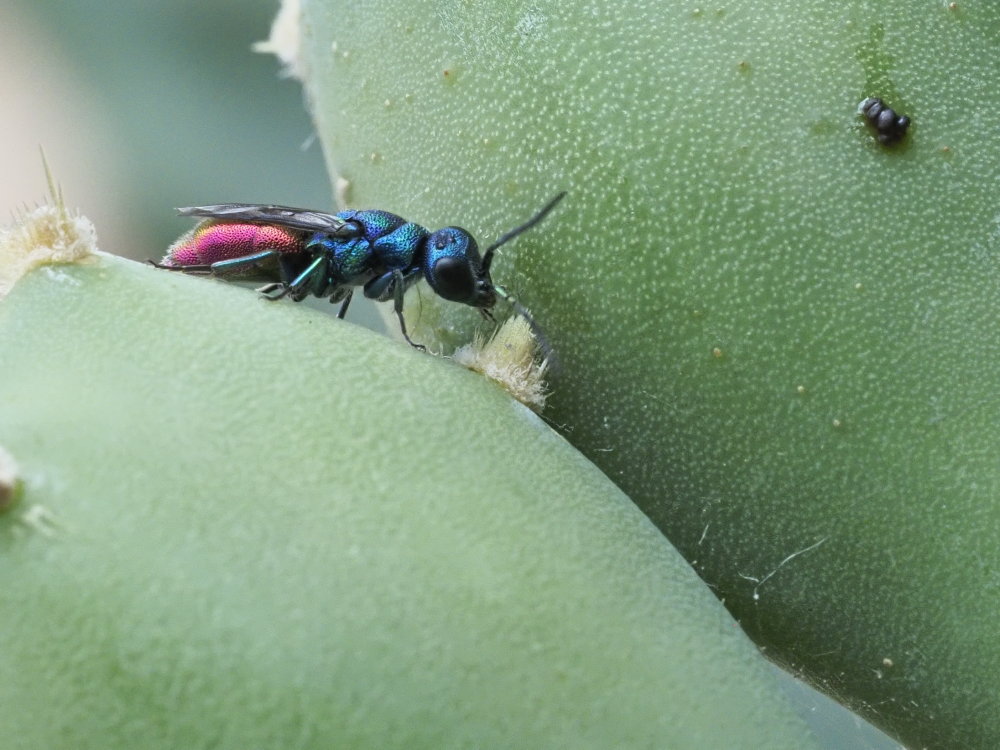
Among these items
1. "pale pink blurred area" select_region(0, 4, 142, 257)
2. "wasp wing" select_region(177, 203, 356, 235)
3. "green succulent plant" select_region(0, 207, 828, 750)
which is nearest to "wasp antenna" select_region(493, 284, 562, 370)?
"green succulent plant" select_region(0, 207, 828, 750)

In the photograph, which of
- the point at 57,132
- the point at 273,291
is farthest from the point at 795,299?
the point at 57,132

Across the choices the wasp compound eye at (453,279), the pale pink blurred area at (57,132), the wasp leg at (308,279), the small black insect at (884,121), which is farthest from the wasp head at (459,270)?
the pale pink blurred area at (57,132)

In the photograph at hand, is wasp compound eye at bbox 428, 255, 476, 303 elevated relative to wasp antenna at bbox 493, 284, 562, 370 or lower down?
elevated

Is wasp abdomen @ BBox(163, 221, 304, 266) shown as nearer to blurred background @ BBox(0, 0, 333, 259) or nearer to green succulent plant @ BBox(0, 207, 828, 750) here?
green succulent plant @ BBox(0, 207, 828, 750)

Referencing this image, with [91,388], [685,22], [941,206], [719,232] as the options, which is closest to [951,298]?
[941,206]

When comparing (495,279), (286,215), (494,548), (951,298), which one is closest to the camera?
(494,548)

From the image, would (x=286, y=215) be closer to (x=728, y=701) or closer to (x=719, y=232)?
(x=719, y=232)
